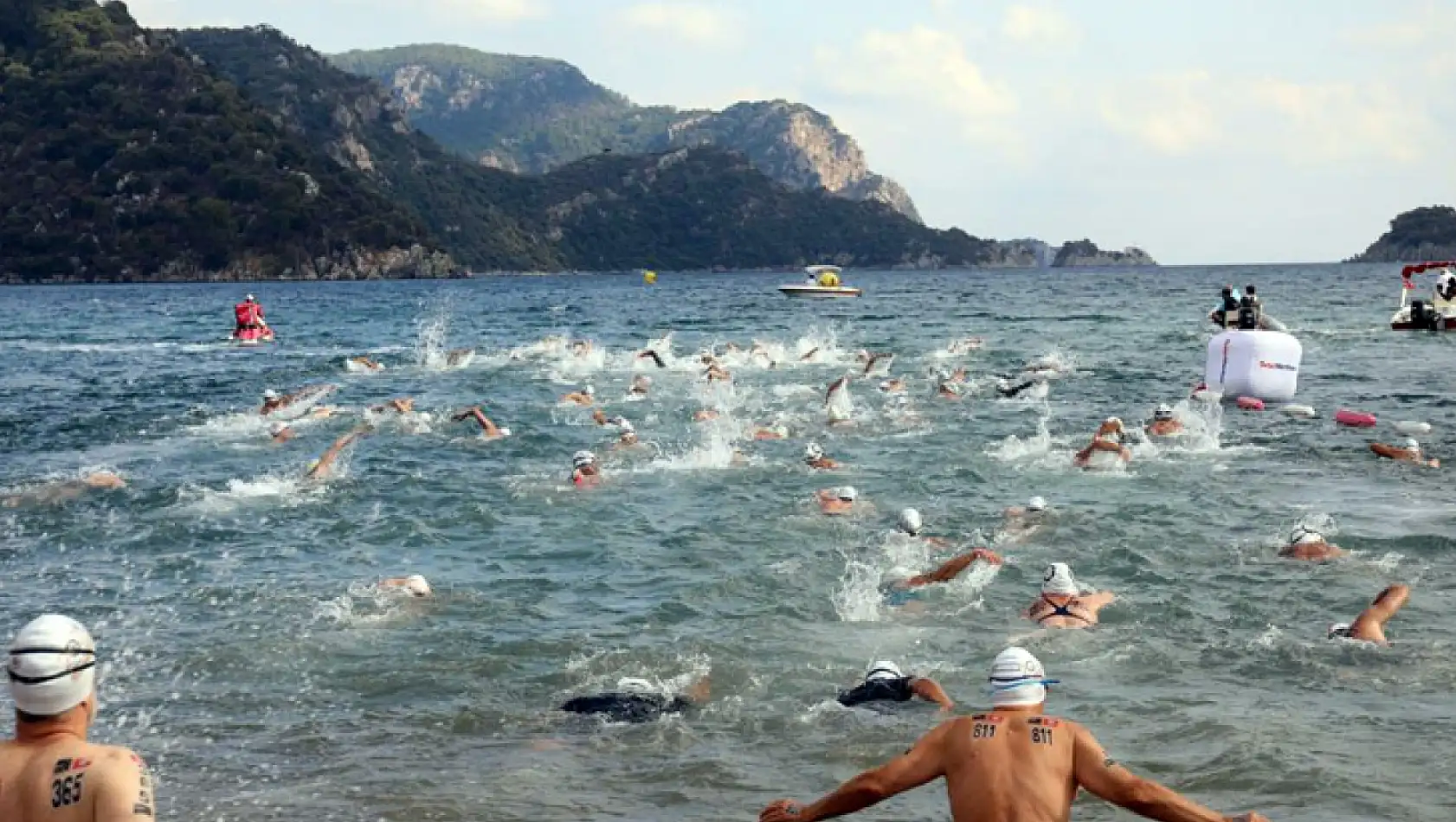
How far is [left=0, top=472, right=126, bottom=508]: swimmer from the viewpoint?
19.0m

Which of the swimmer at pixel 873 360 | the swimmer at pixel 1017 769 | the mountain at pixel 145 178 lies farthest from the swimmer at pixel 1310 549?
the mountain at pixel 145 178

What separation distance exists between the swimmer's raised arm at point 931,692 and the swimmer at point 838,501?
7374 millimetres

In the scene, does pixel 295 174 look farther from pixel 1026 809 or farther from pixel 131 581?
pixel 1026 809

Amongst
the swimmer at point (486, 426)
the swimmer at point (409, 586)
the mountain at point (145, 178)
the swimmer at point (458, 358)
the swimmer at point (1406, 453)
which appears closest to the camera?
the swimmer at point (409, 586)

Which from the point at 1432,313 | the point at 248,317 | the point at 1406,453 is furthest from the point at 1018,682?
the point at 1432,313

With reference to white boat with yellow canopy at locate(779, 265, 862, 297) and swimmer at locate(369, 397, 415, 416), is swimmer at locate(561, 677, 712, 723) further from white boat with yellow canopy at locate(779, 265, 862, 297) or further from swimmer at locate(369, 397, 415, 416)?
white boat with yellow canopy at locate(779, 265, 862, 297)

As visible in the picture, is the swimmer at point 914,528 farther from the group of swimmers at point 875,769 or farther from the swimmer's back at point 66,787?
the swimmer's back at point 66,787

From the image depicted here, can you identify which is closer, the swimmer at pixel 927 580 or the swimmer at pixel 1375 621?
the swimmer at pixel 1375 621

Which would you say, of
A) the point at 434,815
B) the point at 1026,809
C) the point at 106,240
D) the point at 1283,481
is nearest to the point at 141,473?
the point at 434,815

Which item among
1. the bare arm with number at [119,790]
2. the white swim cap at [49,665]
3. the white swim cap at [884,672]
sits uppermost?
the white swim cap at [49,665]

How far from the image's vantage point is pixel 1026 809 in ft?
19.3

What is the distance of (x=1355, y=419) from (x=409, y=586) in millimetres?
18727

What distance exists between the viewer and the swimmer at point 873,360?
118 feet

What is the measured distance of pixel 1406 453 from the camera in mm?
20875
